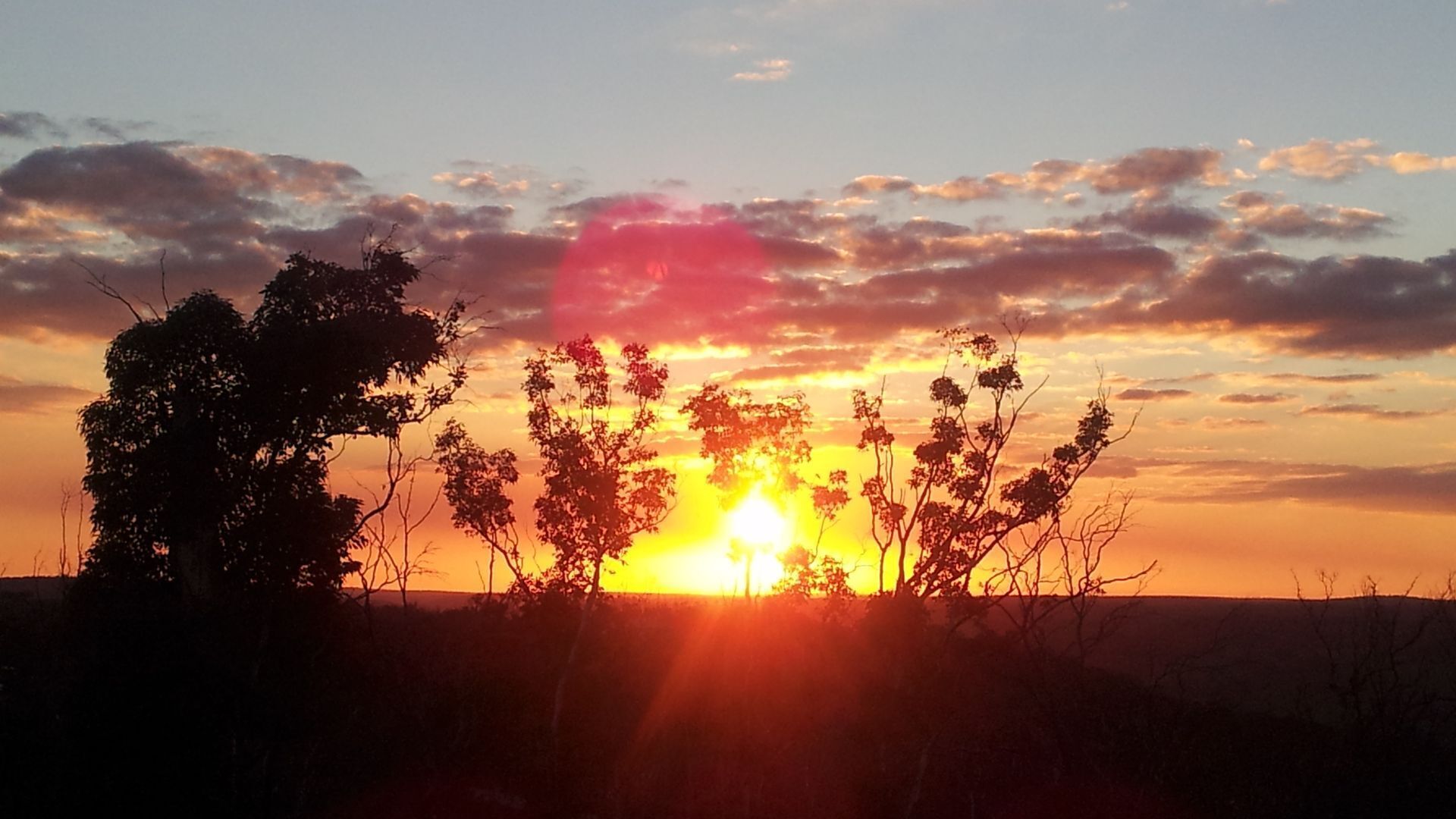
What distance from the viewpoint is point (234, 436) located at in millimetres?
38219

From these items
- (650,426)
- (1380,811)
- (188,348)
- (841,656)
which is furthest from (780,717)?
(188,348)

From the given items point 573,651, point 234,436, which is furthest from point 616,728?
point 234,436

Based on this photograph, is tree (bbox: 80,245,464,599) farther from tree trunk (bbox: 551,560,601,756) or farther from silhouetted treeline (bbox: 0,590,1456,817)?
tree trunk (bbox: 551,560,601,756)

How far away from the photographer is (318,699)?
110 feet

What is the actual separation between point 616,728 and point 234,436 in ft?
52.1

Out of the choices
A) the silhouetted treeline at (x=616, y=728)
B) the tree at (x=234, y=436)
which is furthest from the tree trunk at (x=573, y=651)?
the tree at (x=234, y=436)

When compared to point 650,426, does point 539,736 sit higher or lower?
lower

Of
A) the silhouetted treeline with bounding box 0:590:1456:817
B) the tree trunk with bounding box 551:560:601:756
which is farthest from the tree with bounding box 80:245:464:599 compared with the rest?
the tree trunk with bounding box 551:560:601:756

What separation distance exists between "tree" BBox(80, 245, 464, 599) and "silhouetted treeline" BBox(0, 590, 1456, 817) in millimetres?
2031

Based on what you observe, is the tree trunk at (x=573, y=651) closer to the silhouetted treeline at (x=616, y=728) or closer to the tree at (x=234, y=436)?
the silhouetted treeline at (x=616, y=728)

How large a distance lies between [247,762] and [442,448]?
15.6m

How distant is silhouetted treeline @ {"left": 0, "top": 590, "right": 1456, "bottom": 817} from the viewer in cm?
2598

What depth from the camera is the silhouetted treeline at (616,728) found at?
85.3 ft

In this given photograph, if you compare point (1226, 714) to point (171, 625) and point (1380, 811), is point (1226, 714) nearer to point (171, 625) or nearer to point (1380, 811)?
point (1380, 811)
